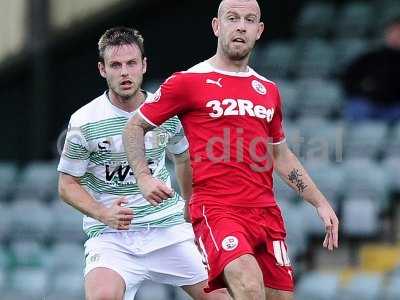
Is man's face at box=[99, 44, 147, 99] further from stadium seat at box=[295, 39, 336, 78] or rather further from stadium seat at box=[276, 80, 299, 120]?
stadium seat at box=[295, 39, 336, 78]

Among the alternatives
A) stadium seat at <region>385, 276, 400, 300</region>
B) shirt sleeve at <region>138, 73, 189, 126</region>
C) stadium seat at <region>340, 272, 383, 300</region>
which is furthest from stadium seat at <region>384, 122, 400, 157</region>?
shirt sleeve at <region>138, 73, 189, 126</region>

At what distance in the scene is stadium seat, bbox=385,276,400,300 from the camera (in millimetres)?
10836

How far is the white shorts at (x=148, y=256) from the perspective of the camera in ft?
25.2

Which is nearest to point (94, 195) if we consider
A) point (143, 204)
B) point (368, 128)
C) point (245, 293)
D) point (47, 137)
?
point (143, 204)

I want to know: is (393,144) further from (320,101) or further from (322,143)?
(320,101)

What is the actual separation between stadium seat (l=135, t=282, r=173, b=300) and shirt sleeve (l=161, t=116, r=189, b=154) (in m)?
4.23

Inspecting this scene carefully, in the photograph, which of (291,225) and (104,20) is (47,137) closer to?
(104,20)

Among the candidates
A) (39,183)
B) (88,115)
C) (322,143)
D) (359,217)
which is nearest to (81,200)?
(88,115)

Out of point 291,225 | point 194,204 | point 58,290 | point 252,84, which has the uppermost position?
point 252,84

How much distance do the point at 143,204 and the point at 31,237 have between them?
6.34 m

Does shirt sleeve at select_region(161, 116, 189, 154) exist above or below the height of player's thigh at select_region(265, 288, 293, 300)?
above

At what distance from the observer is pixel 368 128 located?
12.9 meters

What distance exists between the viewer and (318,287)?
37.3 ft

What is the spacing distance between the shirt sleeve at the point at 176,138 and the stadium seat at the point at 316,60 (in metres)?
6.95
